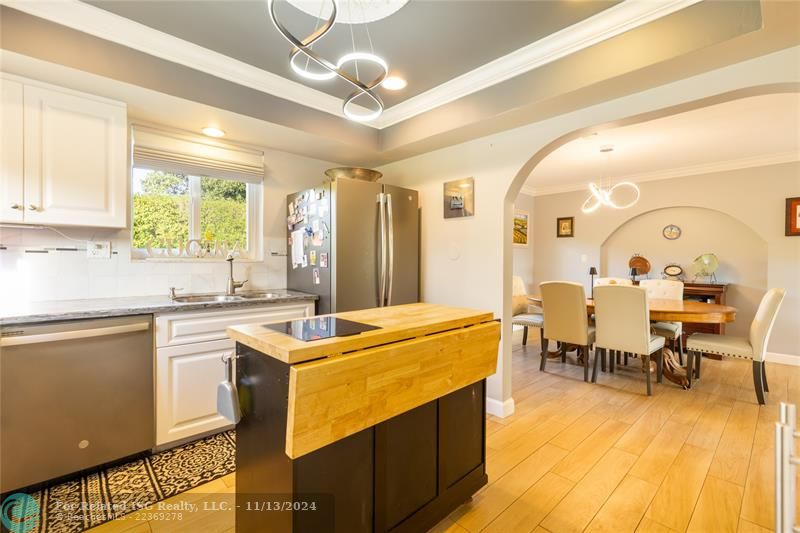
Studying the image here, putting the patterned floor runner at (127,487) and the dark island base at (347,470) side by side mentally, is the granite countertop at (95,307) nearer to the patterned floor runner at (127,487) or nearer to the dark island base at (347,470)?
the patterned floor runner at (127,487)

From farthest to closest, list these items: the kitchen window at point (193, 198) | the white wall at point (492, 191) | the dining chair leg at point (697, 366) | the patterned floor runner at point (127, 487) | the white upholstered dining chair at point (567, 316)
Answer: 1. the dining chair leg at point (697, 366)
2. the white upholstered dining chair at point (567, 316)
3. the kitchen window at point (193, 198)
4. the white wall at point (492, 191)
5. the patterned floor runner at point (127, 487)

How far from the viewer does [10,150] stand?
1838 millimetres

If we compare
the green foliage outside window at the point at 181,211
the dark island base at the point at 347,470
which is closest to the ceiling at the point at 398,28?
the green foliage outside window at the point at 181,211

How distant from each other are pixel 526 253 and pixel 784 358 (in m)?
3.47

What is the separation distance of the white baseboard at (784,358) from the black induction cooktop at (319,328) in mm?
5503

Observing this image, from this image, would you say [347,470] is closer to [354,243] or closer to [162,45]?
[354,243]

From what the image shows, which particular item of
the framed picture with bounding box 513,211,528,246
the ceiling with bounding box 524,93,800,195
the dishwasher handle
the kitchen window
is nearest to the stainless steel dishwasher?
the dishwasher handle

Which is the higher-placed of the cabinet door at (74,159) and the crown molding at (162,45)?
the crown molding at (162,45)

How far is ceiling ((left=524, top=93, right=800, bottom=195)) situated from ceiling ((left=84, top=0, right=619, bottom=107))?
6.41ft

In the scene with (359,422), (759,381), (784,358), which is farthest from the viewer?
(784,358)

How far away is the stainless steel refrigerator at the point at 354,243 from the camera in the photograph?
265cm

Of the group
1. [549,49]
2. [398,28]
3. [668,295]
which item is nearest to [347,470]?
[398,28]

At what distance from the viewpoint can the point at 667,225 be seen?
5.19m

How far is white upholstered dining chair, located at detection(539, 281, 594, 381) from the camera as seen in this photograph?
3.50 m
